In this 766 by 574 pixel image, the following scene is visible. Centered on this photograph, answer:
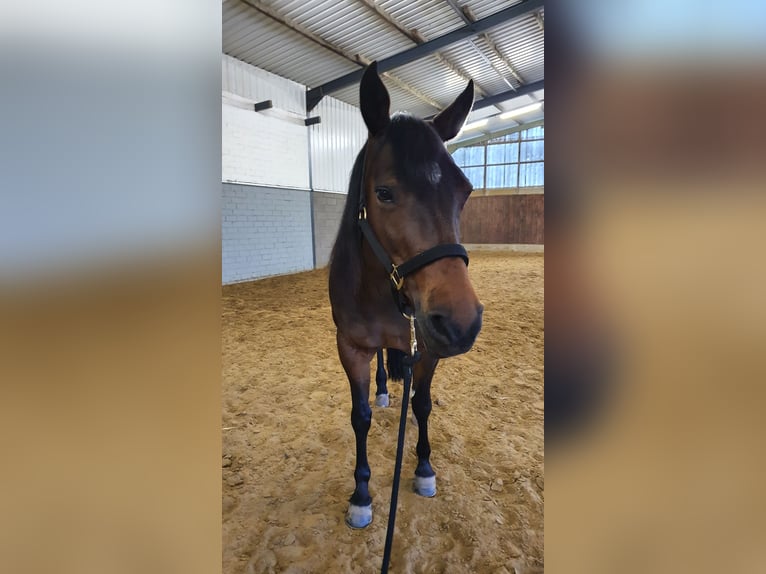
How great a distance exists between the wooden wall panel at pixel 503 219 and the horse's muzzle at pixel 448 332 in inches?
507

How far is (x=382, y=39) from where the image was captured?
6703 millimetres

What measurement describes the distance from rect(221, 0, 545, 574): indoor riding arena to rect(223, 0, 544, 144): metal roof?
4 centimetres

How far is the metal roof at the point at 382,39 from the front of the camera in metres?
5.77

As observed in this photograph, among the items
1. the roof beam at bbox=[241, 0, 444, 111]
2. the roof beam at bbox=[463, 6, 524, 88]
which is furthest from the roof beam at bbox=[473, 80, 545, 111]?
the roof beam at bbox=[241, 0, 444, 111]

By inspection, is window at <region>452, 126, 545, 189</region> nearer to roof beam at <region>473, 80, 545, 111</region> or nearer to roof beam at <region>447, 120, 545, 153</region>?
roof beam at <region>447, 120, 545, 153</region>

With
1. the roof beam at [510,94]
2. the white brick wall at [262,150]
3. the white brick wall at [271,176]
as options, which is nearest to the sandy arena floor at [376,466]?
the white brick wall at [271,176]

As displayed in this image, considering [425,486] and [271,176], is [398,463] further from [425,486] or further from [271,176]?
[271,176]

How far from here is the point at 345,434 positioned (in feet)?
7.11

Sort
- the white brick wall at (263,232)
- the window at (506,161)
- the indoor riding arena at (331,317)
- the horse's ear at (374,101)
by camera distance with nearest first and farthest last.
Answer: the horse's ear at (374,101), the indoor riding arena at (331,317), the white brick wall at (263,232), the window at (506,161)

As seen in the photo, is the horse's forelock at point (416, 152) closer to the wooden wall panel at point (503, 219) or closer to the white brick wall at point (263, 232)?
the white brick wall at point (263, 232)

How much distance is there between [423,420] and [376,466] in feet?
1.15

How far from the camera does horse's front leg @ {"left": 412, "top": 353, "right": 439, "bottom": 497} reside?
66.6 inches
